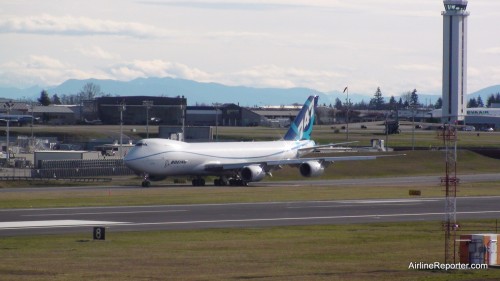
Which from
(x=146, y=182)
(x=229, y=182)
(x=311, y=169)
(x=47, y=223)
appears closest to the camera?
(x=47, y=223)

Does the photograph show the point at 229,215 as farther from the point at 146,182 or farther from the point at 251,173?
the point at 251,173

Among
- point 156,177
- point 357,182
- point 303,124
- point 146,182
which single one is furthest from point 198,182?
point 357,182

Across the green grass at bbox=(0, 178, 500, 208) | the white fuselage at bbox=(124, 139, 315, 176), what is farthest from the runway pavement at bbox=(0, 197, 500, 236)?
the white fuselage at bbox=(124, 139, 315, 176)

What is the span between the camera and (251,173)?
70.9 metres

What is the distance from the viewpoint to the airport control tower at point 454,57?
17562 cm

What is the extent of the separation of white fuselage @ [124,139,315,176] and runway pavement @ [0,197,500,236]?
64.5 ft

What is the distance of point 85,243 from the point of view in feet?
102

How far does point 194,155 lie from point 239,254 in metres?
43.1

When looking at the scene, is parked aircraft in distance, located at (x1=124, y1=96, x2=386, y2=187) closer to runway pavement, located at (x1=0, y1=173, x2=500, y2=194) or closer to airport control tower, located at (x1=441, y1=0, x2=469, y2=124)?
runway pavement, located at (x1=0, y1=173, x2=500, y2=194)

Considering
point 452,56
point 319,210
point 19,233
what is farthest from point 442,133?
point 452,56

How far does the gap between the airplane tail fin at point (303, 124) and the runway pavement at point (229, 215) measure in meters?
28.7

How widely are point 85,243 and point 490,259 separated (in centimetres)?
1306

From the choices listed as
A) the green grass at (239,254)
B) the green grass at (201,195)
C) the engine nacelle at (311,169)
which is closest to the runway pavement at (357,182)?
the engine nacelle at (311,169)

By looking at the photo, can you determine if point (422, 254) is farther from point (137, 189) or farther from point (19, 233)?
point (137, 189)
